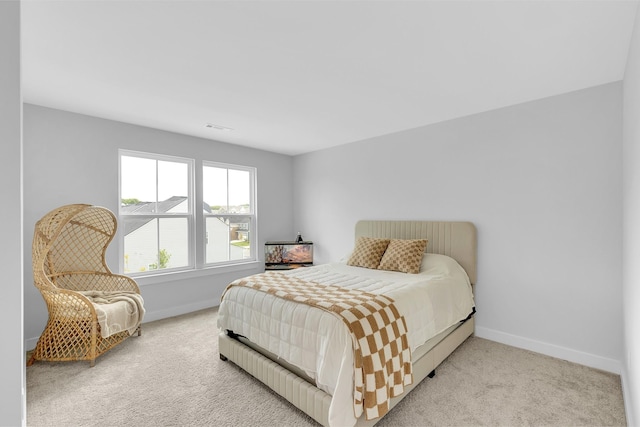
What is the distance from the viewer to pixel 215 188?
4480mm

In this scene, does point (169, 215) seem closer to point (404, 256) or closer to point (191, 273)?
point (191, 273)

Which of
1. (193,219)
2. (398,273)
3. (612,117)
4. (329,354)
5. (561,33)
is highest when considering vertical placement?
(561,33)

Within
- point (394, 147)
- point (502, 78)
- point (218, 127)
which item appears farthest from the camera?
point (394, 147)

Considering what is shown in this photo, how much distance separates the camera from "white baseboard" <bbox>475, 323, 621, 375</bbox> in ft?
8.21

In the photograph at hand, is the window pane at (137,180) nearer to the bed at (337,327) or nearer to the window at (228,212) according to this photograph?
the window at (228,212)

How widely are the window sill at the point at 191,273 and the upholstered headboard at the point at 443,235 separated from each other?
2093mm

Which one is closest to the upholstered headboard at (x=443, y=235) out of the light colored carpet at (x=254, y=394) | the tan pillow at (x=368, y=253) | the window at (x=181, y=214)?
the tan pillow at (x=368, y=253)

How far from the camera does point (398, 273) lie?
3158 millimetres

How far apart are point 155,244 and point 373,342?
10.8ft

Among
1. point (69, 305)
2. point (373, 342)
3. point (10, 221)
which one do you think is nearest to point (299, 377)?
point (373, 342)

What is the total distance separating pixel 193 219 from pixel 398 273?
2890 mm

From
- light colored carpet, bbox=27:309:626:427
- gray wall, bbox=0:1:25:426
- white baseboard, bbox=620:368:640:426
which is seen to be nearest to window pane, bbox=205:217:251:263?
light colored carpet, bbox=27:309:626:427

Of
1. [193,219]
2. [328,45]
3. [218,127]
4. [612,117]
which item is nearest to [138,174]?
[193,219]

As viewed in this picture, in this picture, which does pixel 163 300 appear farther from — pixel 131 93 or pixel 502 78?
pixel 502 78
